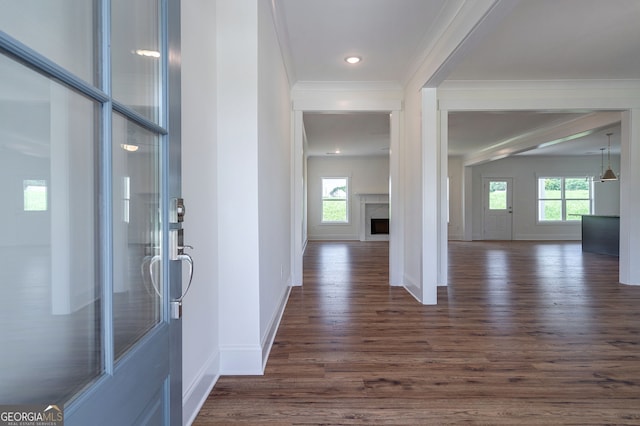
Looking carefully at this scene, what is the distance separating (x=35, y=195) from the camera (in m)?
0.63

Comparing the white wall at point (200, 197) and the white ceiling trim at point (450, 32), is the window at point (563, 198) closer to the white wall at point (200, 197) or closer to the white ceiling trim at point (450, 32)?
the white ceiling trim at point (450, 32)

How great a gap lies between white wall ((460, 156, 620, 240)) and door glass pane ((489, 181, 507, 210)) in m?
0.27

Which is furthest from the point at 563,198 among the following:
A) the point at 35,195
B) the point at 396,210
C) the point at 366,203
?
the point at 35,195

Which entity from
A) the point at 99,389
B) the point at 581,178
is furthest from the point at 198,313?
the point at 581,178

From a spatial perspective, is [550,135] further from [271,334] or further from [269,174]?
[271,334]

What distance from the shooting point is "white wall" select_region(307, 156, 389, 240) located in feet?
33.0

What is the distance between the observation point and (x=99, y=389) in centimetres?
69

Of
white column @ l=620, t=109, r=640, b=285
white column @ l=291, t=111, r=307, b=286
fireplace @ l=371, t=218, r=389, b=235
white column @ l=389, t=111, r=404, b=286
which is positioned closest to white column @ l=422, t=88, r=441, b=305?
white column @ l=389, t=111, r=404, b=286

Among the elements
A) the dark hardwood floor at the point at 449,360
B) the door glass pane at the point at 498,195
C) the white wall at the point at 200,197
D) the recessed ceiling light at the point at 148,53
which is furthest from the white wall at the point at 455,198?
the recessed ceiling light at the point at 148,53

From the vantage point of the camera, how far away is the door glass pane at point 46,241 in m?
0.57

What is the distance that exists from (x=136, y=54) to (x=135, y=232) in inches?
21.3

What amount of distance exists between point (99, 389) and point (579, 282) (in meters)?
5.95

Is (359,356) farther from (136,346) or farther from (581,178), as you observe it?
(581,178)

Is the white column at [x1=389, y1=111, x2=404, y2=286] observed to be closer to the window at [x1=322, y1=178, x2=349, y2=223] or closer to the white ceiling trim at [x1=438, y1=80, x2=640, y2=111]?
the white ceiling trim at [x1=438, y1=80, x2=640, y2=111]
